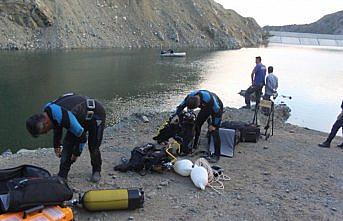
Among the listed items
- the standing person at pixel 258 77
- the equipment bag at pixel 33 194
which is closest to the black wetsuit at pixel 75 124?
the equipment bag at pixel 33 194

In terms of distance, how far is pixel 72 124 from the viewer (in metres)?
5.72

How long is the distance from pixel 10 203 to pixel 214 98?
15.7 feet

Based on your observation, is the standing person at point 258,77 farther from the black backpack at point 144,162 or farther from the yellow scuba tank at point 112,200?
the yellow scuba tank at point 112,200

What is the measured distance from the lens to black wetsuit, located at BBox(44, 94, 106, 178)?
5.59 m

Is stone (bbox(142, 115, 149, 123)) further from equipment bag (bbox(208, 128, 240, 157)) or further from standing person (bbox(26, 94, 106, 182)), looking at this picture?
standing person (bbox(26, 94, 106, 182))

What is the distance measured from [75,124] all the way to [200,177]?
8.39 ft

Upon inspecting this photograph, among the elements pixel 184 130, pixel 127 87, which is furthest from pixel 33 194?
pixel 127 87

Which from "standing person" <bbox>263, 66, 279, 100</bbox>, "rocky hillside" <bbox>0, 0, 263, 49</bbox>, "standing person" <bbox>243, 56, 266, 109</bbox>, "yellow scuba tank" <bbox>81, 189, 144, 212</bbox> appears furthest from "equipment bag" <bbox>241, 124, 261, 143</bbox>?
"rocky hillside" <bbox>0, 0, 263, 49</bbox>

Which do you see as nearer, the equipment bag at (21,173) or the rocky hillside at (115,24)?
the equipment bag at (21,173)

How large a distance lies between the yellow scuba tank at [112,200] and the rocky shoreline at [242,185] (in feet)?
0.34

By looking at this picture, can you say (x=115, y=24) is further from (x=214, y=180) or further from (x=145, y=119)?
(x=214, y=180)

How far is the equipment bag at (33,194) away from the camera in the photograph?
185 inches

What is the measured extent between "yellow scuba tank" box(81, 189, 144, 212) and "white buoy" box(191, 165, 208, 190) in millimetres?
1351

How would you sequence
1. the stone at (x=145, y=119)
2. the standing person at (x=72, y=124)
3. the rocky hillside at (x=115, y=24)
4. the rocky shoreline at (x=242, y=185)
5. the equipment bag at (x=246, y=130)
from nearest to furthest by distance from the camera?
the standing person at (x=72, y=124) → the rocky shoreline at (x=242, y=185) → the equipment bag at (x=246, y=130) → the stone at (x=145, y=119) → the rocky hillside at (x=115, y=24)
